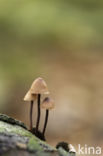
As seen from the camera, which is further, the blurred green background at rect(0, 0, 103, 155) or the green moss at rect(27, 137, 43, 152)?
the blurred green background at rect(0, 0, 103, 155)

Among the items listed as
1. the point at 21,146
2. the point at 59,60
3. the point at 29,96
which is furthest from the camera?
the point at 59,60

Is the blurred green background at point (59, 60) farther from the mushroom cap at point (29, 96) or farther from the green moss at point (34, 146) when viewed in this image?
the green moss at point (34, 146)

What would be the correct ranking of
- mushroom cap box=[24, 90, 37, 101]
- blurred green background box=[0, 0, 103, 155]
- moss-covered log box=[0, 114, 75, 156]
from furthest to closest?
blurred green background box=[0, 0, 103, 155] < mushroom cap box=[24, 90, 37, 101] < moss-covered log box=[0, 114, 75, 156]

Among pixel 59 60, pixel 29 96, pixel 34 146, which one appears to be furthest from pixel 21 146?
pixel 59 60

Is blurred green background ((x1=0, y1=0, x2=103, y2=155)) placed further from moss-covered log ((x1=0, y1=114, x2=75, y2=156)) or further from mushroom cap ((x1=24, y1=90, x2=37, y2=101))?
moss-covered log ((x1=0, y1=114, x2=75, y2=156))

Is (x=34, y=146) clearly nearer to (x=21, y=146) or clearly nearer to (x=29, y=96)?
(x=21, y=146)

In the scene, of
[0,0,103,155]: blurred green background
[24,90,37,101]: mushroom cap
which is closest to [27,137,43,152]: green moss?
[24,90,37,101]: mushroom cap

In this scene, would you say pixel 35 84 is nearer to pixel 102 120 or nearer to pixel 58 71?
pixel 102 120

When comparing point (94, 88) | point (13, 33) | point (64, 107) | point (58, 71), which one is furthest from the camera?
point (13, 33)

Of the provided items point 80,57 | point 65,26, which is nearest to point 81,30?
point 65,26
